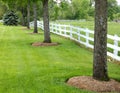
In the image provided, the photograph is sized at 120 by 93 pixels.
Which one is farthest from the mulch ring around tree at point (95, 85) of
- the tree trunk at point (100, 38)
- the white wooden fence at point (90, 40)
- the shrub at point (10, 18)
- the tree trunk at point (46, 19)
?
the shrub at point (10, 18)

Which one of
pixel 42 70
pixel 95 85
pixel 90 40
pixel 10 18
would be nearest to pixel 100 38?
pixel 95 85

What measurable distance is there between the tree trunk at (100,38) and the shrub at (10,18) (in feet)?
168

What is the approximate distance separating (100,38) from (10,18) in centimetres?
5221

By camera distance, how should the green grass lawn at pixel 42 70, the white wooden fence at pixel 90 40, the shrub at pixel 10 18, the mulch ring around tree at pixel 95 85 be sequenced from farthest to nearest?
the shrub at pixel 10 18
the white wooden fence at pixel 90 40
the green grass lawn at pixel 42 70
the mulch ring around tree at pixel 95 85

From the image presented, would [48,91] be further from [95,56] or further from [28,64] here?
[28,64]

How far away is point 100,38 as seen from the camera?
8805mm

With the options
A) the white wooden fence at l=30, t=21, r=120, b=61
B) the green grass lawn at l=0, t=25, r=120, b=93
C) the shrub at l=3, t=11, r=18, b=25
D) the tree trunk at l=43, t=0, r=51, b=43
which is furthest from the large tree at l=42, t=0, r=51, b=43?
the shrub at l=3, t=11, r=18, b=25

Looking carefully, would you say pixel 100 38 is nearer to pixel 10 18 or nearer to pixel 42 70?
pixel 42 70

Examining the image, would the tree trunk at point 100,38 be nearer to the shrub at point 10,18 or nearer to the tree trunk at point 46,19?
the tree trunk at point 46,19

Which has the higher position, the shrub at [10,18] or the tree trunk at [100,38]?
the tree trunk at [100,38]

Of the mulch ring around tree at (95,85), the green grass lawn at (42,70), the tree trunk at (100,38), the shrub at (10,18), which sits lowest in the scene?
the shrub at (10,18)

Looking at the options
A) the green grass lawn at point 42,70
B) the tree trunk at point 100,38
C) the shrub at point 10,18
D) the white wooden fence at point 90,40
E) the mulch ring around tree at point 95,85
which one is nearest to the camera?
the mulch ring around tree at point 95,85

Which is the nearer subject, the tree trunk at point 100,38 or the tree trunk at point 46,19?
the tree trunk at point 100,38

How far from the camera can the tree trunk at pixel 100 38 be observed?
877 centimetres
